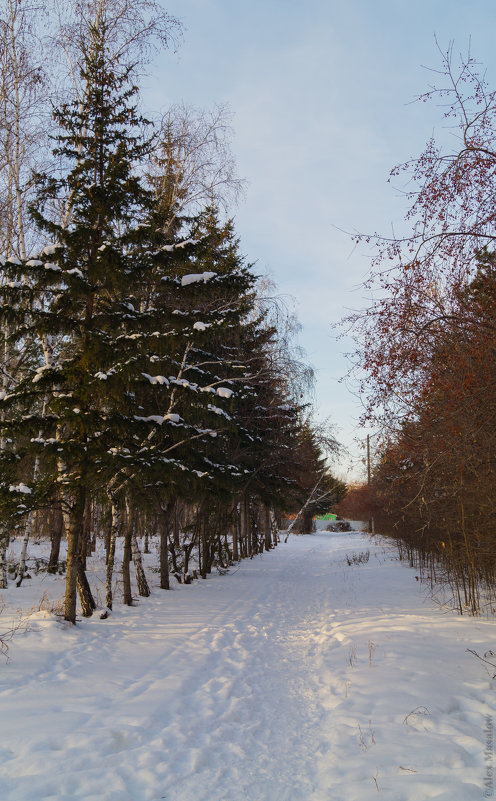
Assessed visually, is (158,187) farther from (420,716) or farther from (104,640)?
(420,716)

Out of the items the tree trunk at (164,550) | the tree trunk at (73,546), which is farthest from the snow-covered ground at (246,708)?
the tree trunk at (164,550)

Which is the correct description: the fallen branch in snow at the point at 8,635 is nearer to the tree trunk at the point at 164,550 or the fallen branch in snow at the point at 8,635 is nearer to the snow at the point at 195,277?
the tree trunk at the point at 164,550

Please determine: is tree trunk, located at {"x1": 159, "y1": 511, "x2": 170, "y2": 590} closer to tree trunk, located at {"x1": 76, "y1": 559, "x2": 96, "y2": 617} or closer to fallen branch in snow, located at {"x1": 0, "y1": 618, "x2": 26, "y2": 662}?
tree trunk, located at {"x1": 76, "y1": 559, "x2": 96, "y2": 617}

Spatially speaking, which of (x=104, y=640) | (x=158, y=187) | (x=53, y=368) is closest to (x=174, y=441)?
(x=53, y=368)

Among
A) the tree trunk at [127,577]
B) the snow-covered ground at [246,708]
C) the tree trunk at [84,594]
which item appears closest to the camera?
the snow-covered ground at [246,708]

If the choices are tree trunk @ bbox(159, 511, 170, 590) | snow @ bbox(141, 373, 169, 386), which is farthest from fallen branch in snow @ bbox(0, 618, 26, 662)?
tree trunk @ bbox(159, 511, 170, 590)

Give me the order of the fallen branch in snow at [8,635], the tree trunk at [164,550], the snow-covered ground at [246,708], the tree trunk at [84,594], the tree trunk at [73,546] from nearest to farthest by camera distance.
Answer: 1. the snow-covered ground at [246,708]
2. the fallen branch in snow at [8,635]
3. the tree trunk at [73,546]
4. the tree trunk at [84,594]
5. the tree trunk at [164,550]

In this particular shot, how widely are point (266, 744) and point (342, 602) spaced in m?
8.37

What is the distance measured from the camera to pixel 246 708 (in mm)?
5531

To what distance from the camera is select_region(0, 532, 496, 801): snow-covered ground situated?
152 inches

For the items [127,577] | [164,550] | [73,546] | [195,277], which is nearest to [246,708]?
[73,546]

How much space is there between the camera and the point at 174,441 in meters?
11.4

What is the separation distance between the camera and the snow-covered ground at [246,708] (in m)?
3.86

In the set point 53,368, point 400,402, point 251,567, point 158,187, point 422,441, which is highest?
point 158,187
